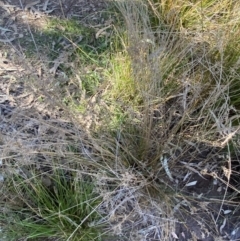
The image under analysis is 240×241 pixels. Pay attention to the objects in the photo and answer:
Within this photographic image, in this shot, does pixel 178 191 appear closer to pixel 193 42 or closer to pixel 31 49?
pixel 193 42

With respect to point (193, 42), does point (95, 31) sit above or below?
below

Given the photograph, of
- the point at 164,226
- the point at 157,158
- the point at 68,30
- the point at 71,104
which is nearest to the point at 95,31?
the point at 68,30

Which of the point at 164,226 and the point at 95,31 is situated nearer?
the point at 164,226

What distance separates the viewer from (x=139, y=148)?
157cm

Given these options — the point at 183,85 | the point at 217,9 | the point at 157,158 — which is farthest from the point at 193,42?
the point at 157,158

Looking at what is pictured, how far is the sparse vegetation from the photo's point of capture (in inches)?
58.6

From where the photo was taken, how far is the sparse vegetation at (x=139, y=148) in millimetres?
1487

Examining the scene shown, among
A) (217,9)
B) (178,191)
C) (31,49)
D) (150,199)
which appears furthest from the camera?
(31,49)

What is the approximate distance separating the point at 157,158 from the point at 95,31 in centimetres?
68

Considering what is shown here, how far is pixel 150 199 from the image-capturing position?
1.50 m

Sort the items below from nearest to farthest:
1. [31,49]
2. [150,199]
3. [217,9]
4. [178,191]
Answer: [150,199] < [178,191] < [217,9] < [31,49]

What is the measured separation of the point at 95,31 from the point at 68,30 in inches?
4.4

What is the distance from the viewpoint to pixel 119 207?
1525mm

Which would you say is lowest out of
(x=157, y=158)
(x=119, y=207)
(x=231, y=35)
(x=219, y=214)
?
(x=219, y=214)
